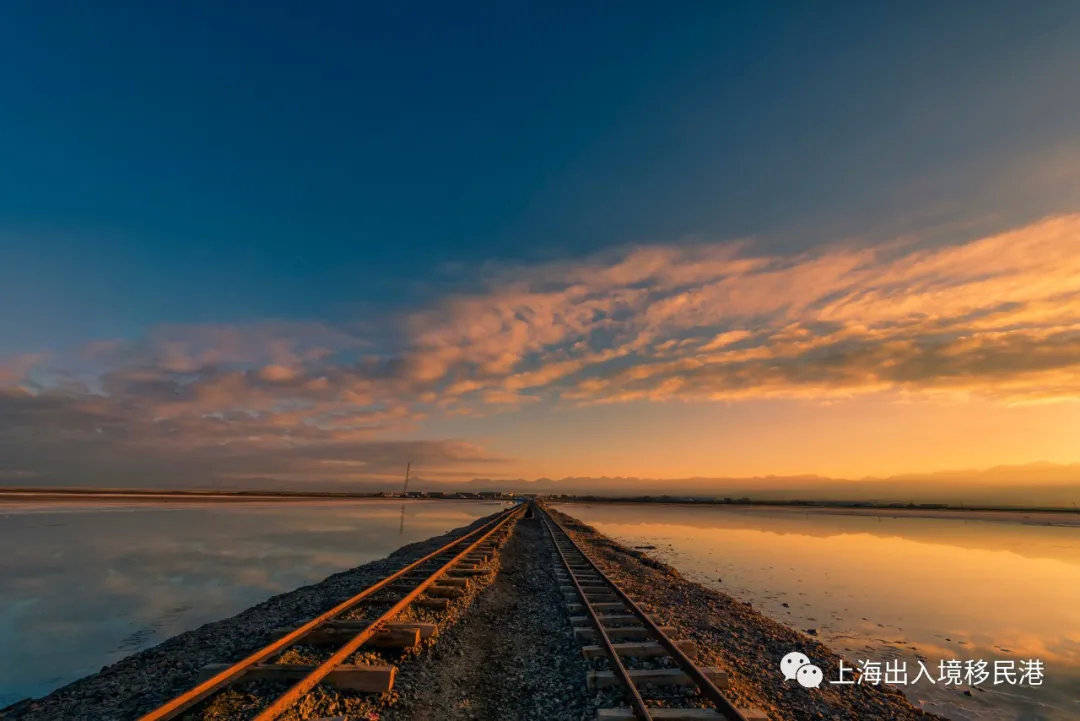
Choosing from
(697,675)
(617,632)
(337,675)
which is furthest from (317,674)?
(617,632)

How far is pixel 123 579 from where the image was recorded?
1680cm

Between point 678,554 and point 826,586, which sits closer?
point 826,586

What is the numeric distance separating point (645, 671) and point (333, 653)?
5.27m

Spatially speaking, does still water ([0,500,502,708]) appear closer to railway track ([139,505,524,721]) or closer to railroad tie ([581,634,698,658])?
railway track ([139,505,524,721])

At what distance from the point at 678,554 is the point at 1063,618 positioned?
17402mm

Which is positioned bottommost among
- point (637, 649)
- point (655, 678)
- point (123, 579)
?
point (123, 579)

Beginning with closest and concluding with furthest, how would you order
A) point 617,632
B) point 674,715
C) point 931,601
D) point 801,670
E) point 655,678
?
point 674,715, point 655,678, point 801,670, point 617,632, point 931,601

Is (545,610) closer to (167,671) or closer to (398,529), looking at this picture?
(167,671)

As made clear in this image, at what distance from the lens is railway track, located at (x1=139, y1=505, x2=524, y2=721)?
647cm

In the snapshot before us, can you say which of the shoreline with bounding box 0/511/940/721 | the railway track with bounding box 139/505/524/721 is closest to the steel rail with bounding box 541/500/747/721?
the shoreline with bounding box 0/511/940/721

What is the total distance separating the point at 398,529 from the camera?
40.9m

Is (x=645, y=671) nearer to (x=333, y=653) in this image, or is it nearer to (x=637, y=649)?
(x=637, y=649)

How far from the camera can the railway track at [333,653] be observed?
647 centimetres

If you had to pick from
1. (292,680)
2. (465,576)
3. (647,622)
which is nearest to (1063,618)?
(647,622)
